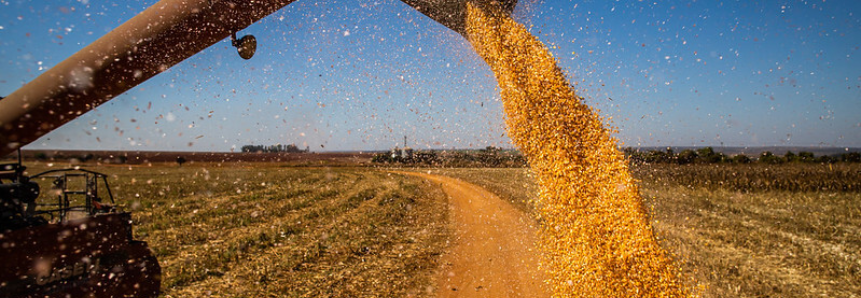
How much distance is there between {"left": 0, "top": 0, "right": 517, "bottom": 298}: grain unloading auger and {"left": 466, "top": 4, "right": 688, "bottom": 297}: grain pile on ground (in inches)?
33.1

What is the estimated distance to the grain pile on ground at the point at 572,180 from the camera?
2369mm

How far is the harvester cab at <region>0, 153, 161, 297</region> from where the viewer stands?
217cm

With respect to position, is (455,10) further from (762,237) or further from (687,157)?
(687,157)

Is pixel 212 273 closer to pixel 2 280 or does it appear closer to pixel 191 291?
pixel 191 291

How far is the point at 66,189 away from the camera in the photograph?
9.68ft

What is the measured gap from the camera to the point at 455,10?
2768mm

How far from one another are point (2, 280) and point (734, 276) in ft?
20.1

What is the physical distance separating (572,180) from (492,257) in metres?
2.67

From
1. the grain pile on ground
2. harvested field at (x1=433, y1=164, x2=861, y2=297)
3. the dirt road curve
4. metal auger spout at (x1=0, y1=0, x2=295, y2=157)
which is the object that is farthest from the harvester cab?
harvested field at (x1=433, y1=164, x2=861, y2=297)

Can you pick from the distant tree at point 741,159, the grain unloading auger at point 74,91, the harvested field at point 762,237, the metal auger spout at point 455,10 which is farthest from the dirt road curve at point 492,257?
the distant tree at point 741,159

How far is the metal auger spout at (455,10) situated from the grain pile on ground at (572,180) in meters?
0.06

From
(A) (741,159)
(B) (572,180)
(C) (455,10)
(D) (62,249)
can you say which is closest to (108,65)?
(D) (62,249)

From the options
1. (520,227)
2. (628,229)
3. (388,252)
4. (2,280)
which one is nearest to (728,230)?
(520,227)

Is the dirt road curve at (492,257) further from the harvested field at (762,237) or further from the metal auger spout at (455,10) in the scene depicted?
the metal auger spout at (455,10)
